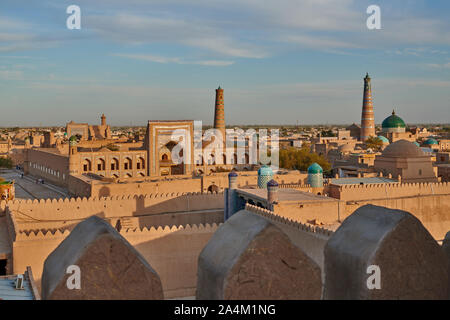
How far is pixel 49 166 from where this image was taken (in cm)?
3019

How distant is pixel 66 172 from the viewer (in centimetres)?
2673

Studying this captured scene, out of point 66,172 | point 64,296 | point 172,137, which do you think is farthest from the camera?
point 172,137

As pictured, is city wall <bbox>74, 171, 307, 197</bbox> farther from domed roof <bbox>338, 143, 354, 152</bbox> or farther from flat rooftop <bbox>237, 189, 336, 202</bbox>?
domed roof <bbox>338, 143, 354, 152</bbox>

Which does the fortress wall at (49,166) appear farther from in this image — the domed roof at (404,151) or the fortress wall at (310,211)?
the domed roof at (404,151)

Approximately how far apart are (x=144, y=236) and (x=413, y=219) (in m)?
9.63

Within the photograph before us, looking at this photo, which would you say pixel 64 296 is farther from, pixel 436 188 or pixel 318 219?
pixel 436 188

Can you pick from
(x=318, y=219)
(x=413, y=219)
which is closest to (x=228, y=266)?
(x=413, y=219)

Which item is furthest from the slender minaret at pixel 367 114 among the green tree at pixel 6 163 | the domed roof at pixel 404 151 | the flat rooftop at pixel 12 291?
the flat rooftop at pixel 12 291

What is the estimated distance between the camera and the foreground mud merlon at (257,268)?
2715mm

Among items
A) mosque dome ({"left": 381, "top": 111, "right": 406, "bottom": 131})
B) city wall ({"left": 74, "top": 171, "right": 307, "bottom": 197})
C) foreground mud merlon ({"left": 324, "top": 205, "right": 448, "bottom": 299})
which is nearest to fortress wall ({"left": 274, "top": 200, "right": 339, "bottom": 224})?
city wall ({"left": 74, "top": 171, "right": 307, "bottom": 197})

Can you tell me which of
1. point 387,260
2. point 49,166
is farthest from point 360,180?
point 49,166

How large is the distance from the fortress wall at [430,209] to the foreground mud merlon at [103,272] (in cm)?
1485

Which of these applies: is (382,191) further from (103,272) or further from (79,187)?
(103,272)

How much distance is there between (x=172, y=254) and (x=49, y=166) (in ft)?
68.0
